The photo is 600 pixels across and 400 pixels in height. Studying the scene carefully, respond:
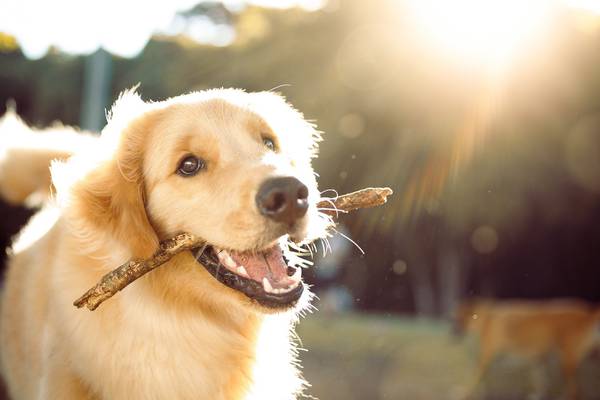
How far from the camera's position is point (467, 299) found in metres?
12.8

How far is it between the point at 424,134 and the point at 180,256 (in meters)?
8.39

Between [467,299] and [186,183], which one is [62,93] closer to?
[467,299]

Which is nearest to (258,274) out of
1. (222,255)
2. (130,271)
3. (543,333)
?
(222,255)

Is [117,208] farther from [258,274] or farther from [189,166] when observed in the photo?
[258,274]

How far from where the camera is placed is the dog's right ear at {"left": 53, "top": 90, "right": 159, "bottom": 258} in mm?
2926

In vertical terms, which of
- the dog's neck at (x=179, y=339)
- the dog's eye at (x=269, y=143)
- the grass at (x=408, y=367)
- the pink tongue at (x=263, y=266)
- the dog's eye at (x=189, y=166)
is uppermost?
the dog's eye at (x=269, y=143)

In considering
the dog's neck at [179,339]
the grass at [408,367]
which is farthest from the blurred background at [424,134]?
the dog's neck at [179,339]

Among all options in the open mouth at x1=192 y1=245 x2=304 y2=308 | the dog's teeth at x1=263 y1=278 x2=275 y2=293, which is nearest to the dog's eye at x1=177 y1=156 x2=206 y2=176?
the open mouth at x1=192 y1=245 x2=304 y2=308

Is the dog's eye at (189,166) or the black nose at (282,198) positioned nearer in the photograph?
the black nose at (282,198)

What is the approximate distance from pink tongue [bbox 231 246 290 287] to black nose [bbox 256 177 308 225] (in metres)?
0.24

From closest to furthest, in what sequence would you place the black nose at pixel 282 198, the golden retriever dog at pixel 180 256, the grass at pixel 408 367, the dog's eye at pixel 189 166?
the black nose at pixel 282 198 < the golden retriever dog at pixel 180 256 < the dog's eye at pixel 189 166 < the grass at pixel 408 367

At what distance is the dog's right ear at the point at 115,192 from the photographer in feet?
9.60

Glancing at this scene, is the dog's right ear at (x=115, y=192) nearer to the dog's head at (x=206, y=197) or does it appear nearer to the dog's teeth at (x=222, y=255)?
the dog's head at (x=206, y=197)

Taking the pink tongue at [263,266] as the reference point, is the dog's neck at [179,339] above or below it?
below
